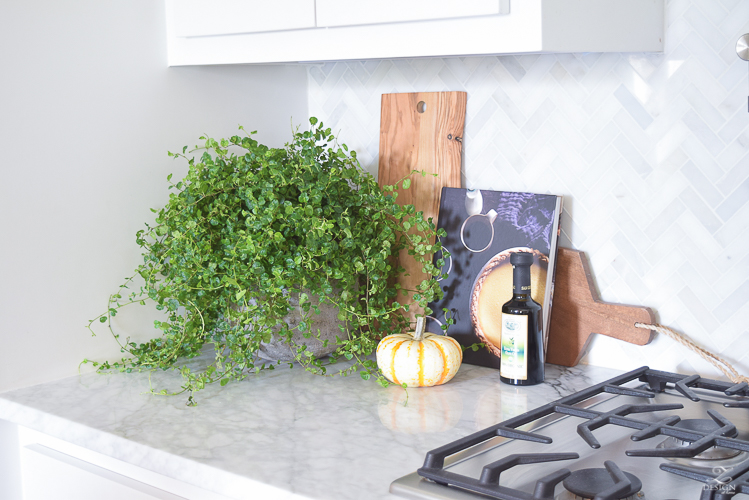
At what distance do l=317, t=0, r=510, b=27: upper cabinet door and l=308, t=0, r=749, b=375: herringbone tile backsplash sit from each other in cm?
36

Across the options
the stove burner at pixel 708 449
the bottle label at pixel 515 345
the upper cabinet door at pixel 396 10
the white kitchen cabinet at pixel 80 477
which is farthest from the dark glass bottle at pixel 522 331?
the white kitchen cabinet at pixel 80 477

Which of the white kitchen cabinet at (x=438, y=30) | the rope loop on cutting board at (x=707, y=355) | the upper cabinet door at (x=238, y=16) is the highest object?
the upper cabinet door at (x=238, y=16)

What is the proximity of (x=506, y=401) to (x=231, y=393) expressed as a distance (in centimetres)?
48

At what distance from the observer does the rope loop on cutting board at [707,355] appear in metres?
1.15

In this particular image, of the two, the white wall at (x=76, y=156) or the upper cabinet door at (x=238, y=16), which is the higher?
the upper cabinet door at (x=238, y=16)

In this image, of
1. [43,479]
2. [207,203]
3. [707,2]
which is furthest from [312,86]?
[43,479]

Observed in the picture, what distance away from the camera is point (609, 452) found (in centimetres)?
94

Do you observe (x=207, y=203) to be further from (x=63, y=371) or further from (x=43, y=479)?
(x=43, y=479)

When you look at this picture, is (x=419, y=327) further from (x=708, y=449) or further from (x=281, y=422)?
(x=708, y=449)

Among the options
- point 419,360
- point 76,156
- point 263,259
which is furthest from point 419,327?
point 76,156

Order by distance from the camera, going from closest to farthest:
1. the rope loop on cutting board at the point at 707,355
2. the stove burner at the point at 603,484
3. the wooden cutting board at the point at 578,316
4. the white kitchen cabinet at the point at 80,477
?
the stove burner at the point at 603,484 < the white kitchen cabinet at the point at 80,477 < the rope loop on cutting board at the point at 707,355 < the wooden cutting board at the point at 578,316

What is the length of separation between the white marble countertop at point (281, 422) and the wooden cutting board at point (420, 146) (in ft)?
1.13

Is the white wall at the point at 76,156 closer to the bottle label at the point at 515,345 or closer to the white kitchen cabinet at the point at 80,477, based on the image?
the white kitchen cabinet at the point at 80,477

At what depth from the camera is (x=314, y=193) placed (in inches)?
49.0
